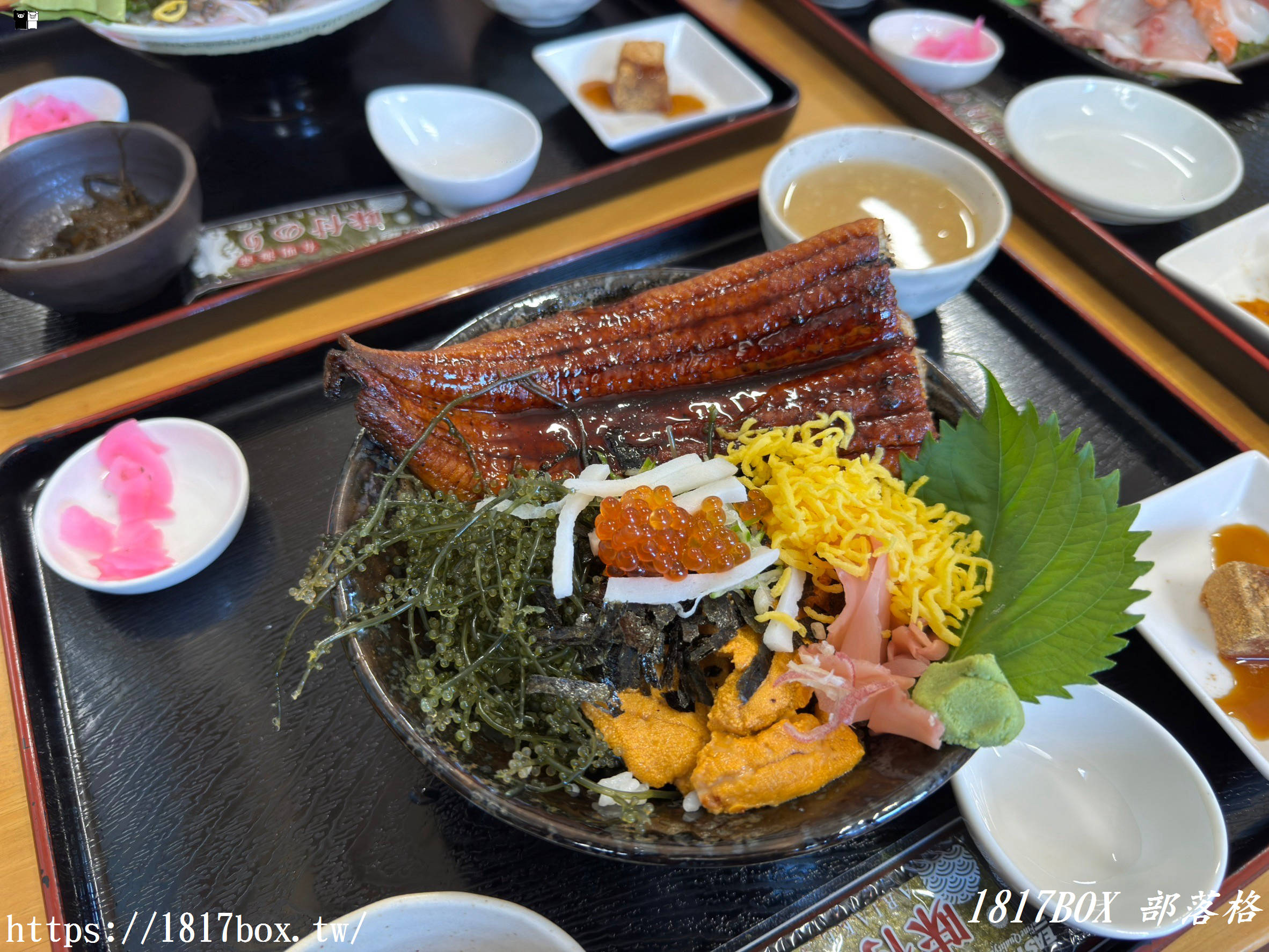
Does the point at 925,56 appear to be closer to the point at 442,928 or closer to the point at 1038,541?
the point at 1038,541

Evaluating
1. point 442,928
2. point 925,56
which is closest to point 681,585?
point 442,928

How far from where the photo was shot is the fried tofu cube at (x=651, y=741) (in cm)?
135

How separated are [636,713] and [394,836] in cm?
55

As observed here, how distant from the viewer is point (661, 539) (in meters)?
1.33

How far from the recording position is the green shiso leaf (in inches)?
55.8

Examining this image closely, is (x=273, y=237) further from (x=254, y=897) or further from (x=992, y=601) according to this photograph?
(x=992, y=601)

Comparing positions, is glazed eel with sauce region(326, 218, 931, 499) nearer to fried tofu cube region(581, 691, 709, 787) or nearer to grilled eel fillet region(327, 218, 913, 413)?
grilled eel fillet region(327, 218, 913, 413)

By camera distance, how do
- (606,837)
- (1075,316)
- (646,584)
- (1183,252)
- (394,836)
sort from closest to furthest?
(606,837), (646,584), (394,836), (1075,316), (1183,252)

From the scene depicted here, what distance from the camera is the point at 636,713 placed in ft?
4.59

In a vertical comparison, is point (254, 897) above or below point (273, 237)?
below

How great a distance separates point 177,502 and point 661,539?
52.6 inches

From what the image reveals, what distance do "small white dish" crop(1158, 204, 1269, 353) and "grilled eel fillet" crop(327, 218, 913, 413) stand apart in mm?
1200

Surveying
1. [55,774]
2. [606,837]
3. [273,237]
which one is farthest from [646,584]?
[273,237]

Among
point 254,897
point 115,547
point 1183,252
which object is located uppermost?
point 1183,252
